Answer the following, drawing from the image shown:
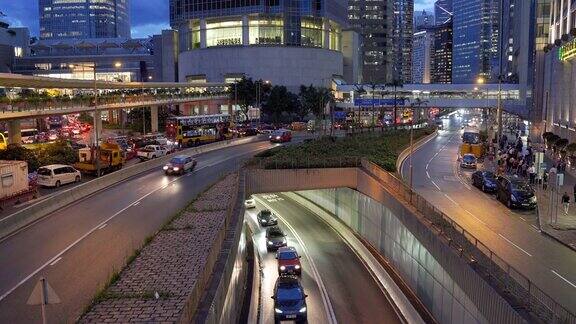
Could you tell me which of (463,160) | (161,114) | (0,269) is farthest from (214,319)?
Result: (161,114)

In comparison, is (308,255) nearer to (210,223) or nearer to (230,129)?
(210,223)

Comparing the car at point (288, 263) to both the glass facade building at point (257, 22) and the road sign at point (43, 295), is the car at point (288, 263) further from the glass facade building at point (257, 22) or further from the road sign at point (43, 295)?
the glass facade building at point (257, 22)

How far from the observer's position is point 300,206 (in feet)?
161

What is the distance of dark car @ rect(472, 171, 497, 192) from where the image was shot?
37.6m

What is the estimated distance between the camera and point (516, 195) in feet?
107

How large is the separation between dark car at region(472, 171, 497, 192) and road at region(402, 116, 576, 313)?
50 centimetres

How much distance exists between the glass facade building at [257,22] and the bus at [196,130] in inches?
2279

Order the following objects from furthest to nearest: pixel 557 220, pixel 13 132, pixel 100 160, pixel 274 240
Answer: pixel 13 132
pixel 100 160
pixel 274 240
pixel 557 220

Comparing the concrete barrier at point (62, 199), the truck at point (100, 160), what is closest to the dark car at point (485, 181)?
the concrete barrier at point (62, 199)

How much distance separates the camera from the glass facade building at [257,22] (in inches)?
4899

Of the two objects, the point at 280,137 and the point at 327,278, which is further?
the point at 280,137

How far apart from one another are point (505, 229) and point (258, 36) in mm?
104568

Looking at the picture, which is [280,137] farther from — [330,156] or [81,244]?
[81,244]

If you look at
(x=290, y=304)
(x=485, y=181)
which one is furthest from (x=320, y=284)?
(x=485, y=181)
